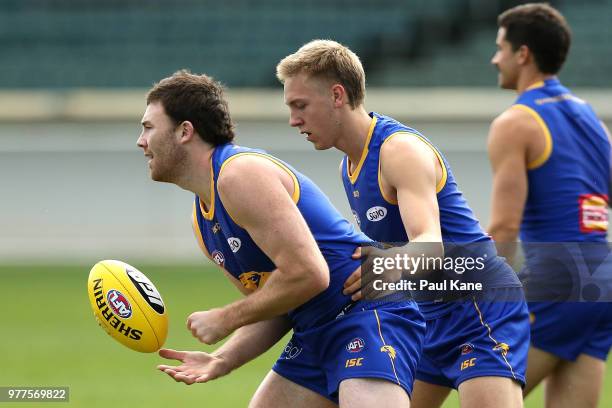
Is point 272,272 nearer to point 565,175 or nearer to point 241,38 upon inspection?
point 565,175

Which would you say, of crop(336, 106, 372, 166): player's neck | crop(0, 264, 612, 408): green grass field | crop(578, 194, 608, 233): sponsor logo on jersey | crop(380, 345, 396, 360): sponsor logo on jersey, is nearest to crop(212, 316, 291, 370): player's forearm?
crop(380, 345, 396, 360): sponsor logo on jersey

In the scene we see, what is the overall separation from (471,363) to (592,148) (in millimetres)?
1613

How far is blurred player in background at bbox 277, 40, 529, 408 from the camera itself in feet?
16.8

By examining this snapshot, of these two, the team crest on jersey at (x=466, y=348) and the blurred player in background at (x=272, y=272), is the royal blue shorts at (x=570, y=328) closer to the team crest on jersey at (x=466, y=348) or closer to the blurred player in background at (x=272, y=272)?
the team crest on jersey at (x=466, y=348)

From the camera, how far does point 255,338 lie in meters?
5.14

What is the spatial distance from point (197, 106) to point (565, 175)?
86.7 inches

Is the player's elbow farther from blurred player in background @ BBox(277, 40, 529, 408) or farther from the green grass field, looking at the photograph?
the green grass field

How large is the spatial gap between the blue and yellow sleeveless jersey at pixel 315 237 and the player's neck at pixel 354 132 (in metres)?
0.38

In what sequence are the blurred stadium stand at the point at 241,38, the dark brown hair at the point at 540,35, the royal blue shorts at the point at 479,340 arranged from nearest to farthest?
the royal blue shorts at the point at 479,340 < the dark brown hair at the point at 540,35 < the blurred stadium stand at the point at 241,38

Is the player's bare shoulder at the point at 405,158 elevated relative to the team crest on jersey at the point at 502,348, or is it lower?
elevated

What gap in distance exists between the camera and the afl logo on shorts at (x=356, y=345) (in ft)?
15.7

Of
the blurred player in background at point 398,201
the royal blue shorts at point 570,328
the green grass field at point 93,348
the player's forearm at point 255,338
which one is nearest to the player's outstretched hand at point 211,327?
the player's forearm at point 255,338

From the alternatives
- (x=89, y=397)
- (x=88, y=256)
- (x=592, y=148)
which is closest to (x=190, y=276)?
(x=88, y=256)

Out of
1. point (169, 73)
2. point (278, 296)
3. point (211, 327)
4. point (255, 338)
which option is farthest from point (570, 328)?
point (169, 73)
